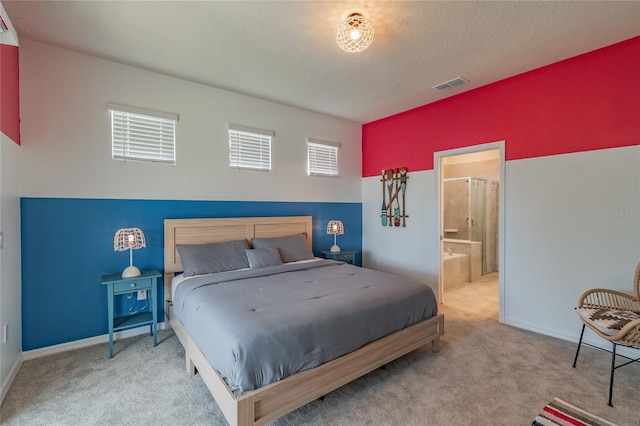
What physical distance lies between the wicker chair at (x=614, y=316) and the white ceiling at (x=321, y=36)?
6.81 ft

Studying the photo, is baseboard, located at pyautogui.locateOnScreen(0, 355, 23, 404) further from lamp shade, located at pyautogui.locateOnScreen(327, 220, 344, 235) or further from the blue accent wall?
lamp shade, located at pyautogui.locateOnScreen(327, 220, 344, 235)

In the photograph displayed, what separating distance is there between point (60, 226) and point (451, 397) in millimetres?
3606

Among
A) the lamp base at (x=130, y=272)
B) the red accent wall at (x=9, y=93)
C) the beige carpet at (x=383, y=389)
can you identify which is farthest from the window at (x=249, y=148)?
the beige carpet at (x=383, y=389)

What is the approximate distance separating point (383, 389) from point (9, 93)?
3.69 m

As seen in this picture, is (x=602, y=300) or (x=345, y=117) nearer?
(x=602, y=300)

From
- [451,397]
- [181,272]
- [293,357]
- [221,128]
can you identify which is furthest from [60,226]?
[451,397]

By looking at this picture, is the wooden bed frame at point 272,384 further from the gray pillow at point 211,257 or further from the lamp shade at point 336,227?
the lamp shade at point 336,227

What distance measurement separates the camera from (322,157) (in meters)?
4.68

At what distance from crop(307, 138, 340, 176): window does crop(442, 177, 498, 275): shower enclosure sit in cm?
261

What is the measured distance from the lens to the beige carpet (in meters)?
1.89

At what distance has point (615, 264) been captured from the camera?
2.70 meters

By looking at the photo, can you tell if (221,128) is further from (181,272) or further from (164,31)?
(181,272)

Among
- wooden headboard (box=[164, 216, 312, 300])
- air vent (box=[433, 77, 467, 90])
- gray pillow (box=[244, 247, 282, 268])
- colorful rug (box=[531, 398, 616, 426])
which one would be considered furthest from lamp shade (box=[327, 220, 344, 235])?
colorful rug (box=[531, 398, 616, 426])

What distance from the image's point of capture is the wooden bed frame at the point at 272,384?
1.64m
